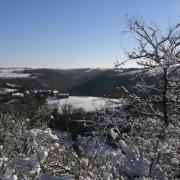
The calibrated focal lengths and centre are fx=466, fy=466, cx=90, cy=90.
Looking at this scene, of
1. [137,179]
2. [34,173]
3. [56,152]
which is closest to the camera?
[137,179]

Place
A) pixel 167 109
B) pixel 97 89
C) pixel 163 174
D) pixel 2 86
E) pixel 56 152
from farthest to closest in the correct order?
pixel 97 89 → pixel 2 86 → pixel 167 109 → pixel 56 152 → pixel 163 174

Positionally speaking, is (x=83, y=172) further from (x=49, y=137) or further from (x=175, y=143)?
(x=175, y=143)

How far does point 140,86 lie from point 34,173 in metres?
12.7

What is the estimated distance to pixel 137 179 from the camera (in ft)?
12.7

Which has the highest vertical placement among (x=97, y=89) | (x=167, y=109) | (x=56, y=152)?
(x=56, y=152)

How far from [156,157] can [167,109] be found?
12305mm

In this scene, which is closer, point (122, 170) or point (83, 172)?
point (122, 170)

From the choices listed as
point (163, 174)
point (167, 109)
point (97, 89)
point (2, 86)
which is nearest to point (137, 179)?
point (163, 174)

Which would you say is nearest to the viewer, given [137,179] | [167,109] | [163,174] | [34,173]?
[137,179]

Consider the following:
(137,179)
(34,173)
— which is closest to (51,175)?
(34,173)

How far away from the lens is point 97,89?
174 m

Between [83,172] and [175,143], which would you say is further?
[83,172]

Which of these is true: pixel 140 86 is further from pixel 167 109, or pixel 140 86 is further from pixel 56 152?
pixel 56 152

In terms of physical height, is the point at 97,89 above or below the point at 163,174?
below
